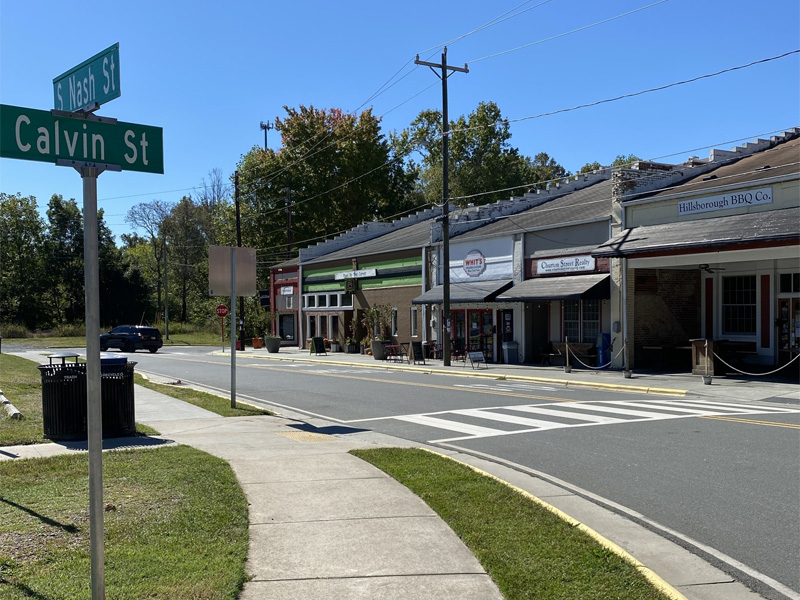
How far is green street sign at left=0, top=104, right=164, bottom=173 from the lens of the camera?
3865 millimetres

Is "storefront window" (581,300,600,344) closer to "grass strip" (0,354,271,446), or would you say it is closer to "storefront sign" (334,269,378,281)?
"grass strip" (0,354,271,446)

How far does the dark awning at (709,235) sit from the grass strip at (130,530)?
50.4 ft

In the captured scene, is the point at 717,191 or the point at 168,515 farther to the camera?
the point at 717,191

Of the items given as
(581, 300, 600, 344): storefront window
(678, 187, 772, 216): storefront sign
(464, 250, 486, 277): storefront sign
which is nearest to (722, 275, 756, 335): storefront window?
(678, 187, 772, 216): storefront sign

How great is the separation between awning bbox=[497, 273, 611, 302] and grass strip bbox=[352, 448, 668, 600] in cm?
1733

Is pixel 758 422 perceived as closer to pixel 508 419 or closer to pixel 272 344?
pixel 508 419

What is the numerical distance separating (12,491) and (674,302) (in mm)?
22220

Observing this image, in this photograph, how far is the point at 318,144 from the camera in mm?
62125

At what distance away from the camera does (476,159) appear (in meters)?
67.4

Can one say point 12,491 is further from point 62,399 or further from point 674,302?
point 674,302

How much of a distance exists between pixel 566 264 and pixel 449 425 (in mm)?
15194

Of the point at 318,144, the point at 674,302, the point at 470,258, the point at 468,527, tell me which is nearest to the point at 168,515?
the point at 468,527

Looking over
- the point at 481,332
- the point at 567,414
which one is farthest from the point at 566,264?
the point at 567,414

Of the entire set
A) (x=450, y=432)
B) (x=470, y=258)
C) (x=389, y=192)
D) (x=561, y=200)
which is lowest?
(x=450, y=432)
